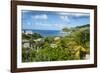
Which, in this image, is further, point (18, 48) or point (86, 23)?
point (86, 23)

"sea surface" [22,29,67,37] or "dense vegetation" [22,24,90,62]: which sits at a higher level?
"sea surface" [22,29,67,37]

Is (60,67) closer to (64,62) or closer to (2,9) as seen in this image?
(64,62)

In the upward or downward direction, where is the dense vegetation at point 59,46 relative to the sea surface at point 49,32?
downward

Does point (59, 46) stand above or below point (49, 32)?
below

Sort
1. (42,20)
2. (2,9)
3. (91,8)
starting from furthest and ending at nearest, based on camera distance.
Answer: (91,8), (42,20), (2,9)

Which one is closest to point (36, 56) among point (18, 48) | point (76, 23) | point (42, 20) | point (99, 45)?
point (18, 48)

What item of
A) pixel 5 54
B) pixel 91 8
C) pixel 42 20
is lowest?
pixel 5 54

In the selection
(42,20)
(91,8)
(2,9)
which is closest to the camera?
(2,9)

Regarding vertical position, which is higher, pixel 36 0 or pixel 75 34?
pixel 36 0
